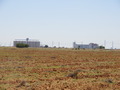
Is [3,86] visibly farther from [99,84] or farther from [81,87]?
[99,84]

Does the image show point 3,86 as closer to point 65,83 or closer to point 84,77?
point 65,83

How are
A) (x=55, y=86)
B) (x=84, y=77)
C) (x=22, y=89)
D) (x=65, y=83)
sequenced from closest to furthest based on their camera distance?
(x=22, y=89)
(x=55, y=86)
(x=65, y=83)
(x=84, y=77)

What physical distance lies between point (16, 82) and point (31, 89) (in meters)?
2.14

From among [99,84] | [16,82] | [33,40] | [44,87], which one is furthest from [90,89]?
[33,40]

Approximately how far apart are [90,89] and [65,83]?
188 centimetres

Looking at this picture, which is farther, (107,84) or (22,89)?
(107,84)

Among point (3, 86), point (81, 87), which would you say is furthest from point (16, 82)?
point (81, 87)

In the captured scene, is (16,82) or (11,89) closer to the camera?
(11,89)

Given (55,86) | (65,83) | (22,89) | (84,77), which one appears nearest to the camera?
(22,89)

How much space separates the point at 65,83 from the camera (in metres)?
12.9

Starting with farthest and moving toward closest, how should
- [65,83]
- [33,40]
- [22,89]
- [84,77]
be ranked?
1. [33,40]
2. [84,77]
3. [65,83]
4. [22,89]

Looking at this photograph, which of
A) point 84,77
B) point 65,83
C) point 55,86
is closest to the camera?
point 55,86

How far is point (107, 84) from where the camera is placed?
41.6 feet

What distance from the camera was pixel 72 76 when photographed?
15336 millimetres
